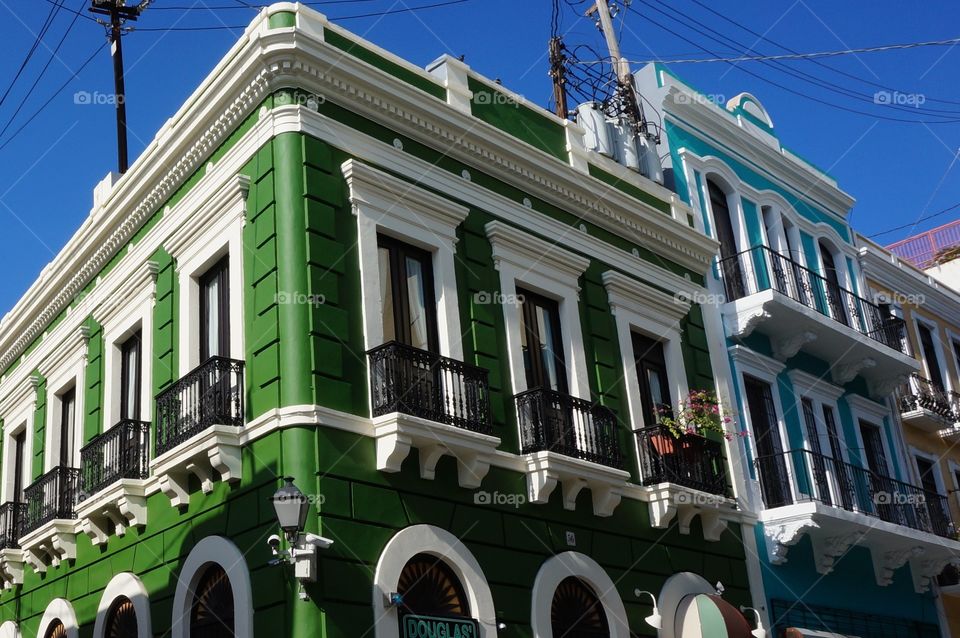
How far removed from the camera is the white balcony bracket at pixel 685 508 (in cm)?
1466

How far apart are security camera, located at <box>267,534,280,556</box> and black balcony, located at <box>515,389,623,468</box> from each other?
3.52 meters

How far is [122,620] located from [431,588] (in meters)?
4.14

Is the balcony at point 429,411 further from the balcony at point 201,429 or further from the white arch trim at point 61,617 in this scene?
the white arch trim at point 61,617

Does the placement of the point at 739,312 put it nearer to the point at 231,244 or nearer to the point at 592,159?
the point at 592,159

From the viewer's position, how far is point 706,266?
18016mm

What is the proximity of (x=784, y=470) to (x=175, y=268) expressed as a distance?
31.4 feet

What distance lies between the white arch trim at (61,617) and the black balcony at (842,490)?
9841 millimetres

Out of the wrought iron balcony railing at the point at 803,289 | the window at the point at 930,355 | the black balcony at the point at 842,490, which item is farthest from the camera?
the window at the point at 930,355

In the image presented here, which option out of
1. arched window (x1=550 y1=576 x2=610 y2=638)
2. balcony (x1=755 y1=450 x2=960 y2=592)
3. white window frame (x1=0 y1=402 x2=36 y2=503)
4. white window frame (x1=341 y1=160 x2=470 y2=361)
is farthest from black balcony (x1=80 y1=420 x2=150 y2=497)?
balcony (x1=755 y1=450 x2=960 y2=592)

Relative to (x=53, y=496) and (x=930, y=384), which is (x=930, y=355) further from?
(x=53, y=496)

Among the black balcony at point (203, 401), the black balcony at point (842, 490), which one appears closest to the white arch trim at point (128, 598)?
the black balcony at point (203, 401)

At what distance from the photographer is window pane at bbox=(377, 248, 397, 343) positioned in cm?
1275

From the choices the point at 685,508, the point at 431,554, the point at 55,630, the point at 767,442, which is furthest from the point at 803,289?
the point at 55,630

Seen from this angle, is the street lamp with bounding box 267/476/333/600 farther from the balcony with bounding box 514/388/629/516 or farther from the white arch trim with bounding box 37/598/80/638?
the white arch trim with bounding box 37/598/80/638
